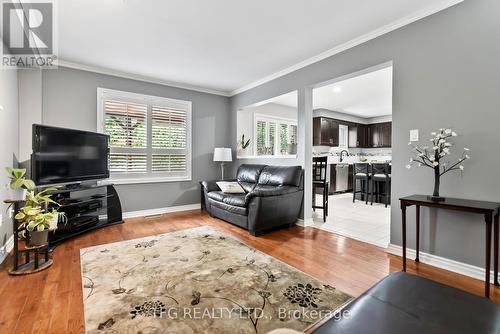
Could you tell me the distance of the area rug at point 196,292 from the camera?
1.60 meters

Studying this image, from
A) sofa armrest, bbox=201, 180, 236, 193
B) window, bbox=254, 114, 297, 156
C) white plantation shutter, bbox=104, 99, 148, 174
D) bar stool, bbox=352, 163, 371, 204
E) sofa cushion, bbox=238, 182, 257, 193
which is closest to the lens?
white plantation shutter, bbox=104, 99, 148, 174

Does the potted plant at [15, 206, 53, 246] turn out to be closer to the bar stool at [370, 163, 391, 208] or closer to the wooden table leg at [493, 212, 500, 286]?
the wooden table leg at [493, 212, 500, 286]

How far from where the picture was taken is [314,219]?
→ 4426mm

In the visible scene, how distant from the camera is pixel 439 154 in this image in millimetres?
2305

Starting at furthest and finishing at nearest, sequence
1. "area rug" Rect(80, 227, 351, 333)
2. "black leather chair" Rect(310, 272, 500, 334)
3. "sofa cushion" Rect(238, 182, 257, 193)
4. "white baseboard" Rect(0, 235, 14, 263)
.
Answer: "sofa cushion" Rect(238, 182, 257, 193), "white baseboard" Rect(0, 235, 14, 263), "area rug" Rect(80, 227, 351, 333), "black leather chair" Rect(310, 272, 500, 334)

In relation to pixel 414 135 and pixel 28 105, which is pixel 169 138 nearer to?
pixel 28 105

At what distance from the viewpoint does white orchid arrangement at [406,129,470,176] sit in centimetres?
230

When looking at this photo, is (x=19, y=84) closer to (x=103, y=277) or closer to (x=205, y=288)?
(x=103, y=277)

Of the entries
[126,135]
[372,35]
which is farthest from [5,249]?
[372,35]

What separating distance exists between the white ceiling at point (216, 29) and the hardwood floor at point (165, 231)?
267 cm

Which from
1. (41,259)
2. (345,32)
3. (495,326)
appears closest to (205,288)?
(495,326)

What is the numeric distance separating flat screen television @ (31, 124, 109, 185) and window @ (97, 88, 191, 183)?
361 mm

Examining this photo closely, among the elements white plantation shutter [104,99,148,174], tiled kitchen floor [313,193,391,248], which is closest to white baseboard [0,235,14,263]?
white plantation shutter [104,99,148,174]

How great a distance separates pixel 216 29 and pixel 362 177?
16.6 feet
